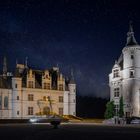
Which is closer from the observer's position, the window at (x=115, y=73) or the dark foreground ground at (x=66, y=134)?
the dark foreground ground at (x=66, y=134)

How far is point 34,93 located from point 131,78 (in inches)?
786

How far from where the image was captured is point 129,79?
215 feet

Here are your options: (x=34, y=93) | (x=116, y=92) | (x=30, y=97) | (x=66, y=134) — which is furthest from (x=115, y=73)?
(x=66, y=134)

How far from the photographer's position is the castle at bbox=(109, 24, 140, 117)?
65250 mm

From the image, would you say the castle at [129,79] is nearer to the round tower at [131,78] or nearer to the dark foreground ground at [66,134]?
the round tower at [131,78]

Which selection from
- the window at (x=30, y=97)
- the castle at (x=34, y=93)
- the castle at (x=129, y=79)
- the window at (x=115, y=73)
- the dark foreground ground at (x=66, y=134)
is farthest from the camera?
the window at (x=30, y=97)

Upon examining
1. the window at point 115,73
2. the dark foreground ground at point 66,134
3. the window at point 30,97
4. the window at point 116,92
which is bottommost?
the dark foreground ground at point 66,134

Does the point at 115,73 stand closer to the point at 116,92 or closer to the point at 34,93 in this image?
the point at 116,92

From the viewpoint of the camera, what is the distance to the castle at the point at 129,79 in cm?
6525

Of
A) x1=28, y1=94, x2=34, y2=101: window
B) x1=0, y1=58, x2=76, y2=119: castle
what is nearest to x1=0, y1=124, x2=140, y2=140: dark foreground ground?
x1=0, y1=58, x2=76, y2=119: castle

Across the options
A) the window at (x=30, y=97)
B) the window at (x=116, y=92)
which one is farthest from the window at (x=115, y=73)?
the window at (x=30, y=97)

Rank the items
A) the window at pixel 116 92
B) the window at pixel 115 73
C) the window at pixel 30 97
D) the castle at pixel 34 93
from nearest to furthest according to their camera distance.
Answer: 1. the window at pixel 116 92
2. the window at pixel 115 73
3. the castle at pixel 34 93
4. the window at pixel 30 97

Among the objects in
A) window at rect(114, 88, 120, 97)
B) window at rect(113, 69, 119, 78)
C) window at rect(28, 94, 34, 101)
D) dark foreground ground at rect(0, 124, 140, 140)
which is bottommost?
dark foreground ground at rect(0, 124, 140, 140)

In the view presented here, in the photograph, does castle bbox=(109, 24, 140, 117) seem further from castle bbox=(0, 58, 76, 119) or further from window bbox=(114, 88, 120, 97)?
castle bbox=(0, 58, 76, 119)
